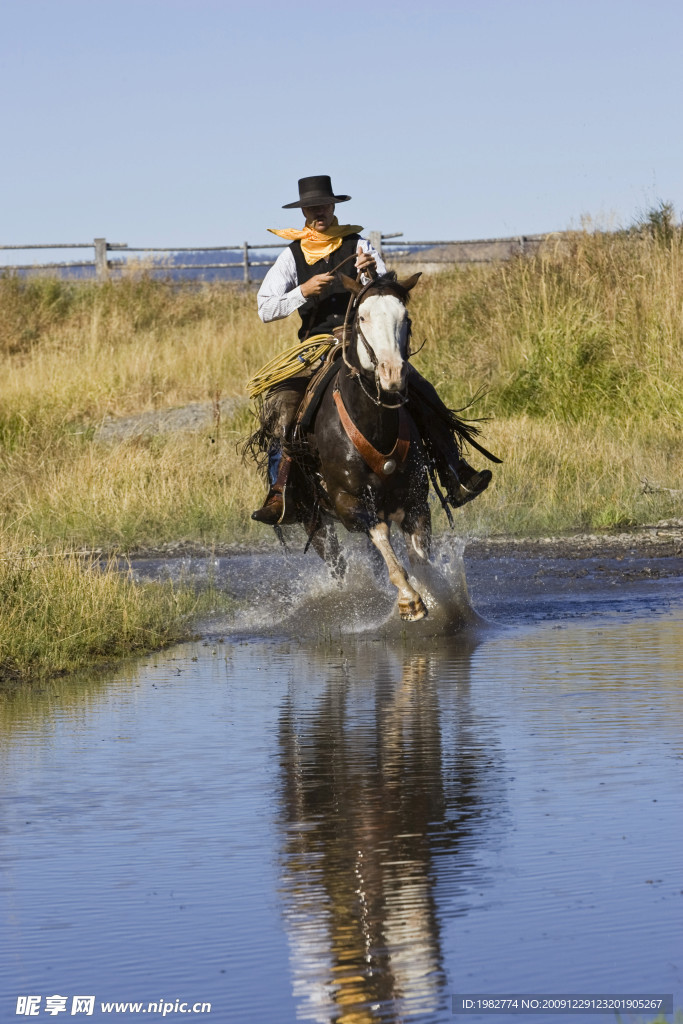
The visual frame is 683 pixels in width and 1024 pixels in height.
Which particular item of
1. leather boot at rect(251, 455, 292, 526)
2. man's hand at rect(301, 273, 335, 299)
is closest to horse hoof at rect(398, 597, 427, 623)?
leather boot at rect(251, 455, 292, 526)

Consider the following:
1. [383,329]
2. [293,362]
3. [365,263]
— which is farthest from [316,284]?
[383,329]

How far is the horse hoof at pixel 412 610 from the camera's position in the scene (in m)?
9.79

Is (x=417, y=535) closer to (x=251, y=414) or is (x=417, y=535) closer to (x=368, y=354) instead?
(x=368, y=354)

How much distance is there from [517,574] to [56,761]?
6.45 metres

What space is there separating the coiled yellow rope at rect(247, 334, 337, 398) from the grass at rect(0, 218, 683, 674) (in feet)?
4.90

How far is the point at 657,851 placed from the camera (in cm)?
519

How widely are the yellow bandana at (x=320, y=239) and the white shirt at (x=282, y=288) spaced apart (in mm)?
96

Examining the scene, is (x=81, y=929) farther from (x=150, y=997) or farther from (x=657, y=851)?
(x=657, y=851)

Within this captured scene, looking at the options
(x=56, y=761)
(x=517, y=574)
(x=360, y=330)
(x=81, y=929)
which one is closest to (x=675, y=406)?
(x=517, y=574)

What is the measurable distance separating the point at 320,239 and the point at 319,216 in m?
0.18

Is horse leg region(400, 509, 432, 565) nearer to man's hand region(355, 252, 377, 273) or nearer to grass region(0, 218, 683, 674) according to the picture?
man's hand region(355, 252, 377, 273)

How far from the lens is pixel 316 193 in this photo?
11102 millimetres

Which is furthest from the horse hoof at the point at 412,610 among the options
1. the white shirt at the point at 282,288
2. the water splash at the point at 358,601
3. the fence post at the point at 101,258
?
the fence post at the point at 101,258

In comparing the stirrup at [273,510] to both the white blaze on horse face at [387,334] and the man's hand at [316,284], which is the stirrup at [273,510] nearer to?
the man's hand at [316,284]
